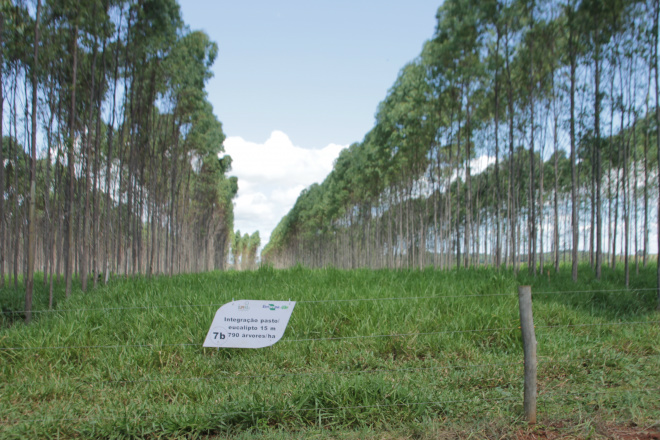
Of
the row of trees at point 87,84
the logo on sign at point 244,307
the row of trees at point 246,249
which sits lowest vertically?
the row of trees at point 246,249

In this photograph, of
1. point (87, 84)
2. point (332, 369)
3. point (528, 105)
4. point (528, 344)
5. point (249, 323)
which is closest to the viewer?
point (528, 344)

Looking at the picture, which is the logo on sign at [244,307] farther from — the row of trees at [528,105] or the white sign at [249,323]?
the row of trees at [528,105]

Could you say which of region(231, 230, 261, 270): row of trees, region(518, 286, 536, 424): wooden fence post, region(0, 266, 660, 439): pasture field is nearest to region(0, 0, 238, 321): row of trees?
region(0, 266, 660, 439): pasture field

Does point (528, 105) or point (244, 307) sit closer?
point (244, 307)

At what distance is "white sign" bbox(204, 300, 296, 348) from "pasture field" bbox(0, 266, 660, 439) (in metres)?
0.61

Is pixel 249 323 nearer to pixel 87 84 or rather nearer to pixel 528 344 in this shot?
pixel 528 344

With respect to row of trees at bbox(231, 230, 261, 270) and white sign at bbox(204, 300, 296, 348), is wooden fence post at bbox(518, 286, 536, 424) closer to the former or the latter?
white sign at bbox(204, 300, 296, 348)

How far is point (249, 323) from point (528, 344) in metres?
2.07

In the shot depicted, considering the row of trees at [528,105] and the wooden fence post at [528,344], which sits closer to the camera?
the wooden fence post at [528,344]

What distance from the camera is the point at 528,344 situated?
9.42 feet

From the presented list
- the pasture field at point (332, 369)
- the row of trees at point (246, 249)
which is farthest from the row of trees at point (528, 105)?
the row of trees at point (246, 249)

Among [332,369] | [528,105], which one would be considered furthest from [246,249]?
[332,369]

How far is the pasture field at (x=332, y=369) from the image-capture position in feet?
10.1

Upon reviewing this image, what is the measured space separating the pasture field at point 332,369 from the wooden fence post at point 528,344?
23cm
